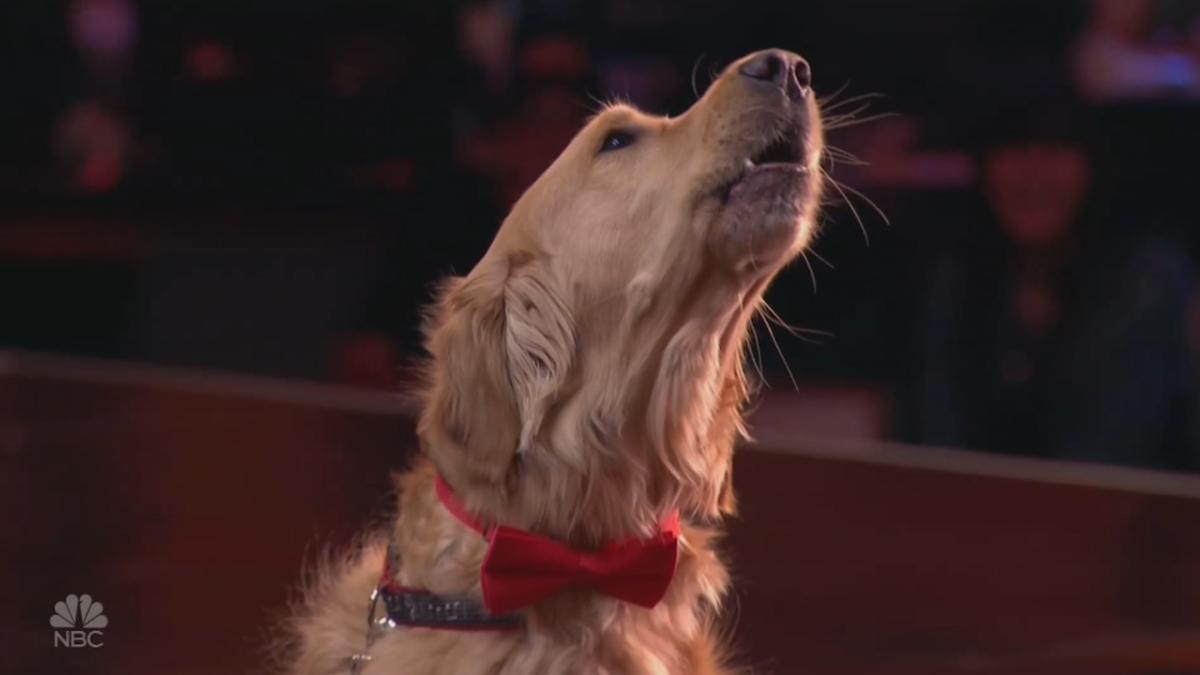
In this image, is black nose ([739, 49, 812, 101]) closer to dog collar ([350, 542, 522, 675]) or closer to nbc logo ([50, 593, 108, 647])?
dog collar ([350, 542, 522, 675])

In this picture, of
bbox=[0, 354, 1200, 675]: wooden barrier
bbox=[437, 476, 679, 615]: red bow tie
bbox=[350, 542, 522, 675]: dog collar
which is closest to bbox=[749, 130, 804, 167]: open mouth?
bbox=[437, 476, 679, 615]: red bow tie

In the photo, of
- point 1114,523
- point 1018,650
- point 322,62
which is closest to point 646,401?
point 1018,650

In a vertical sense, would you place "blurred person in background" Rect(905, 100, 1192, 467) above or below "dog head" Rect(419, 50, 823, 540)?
above

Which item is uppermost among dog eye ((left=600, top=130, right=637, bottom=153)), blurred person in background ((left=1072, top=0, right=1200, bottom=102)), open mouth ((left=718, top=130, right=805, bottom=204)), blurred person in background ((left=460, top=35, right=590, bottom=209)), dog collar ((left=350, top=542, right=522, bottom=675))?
blurred person in background ((left=460, top=35, right=590, bottom=209))

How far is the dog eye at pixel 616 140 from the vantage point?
5.50 ft

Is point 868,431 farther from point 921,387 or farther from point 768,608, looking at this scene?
point 768,608

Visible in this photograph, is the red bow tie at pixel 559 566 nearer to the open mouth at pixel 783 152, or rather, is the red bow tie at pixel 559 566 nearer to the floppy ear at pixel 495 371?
the floppy ear at pixel 495 371

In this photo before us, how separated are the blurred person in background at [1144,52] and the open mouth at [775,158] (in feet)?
6.57

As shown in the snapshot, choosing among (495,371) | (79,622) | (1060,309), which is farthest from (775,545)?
(495,371)

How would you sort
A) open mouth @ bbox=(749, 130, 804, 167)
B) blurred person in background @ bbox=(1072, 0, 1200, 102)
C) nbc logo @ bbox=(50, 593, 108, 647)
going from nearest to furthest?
open mouth @ bbox=(749, 130, 804, 167)
nbc logo @ bbox=(50, 593, 108, 647)
blurred person in background @ bbox=(1072, 0, 1200, 102)

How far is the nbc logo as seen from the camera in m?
2.55

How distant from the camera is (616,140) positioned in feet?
5.53

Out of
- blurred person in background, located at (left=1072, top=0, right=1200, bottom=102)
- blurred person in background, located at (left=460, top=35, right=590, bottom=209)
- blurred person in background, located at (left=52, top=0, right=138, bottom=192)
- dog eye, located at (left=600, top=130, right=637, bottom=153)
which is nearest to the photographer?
dog eye, located at (left=600, top=130, right=637, bottom=153)

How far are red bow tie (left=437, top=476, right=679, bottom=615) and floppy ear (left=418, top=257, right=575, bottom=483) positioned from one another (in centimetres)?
6
